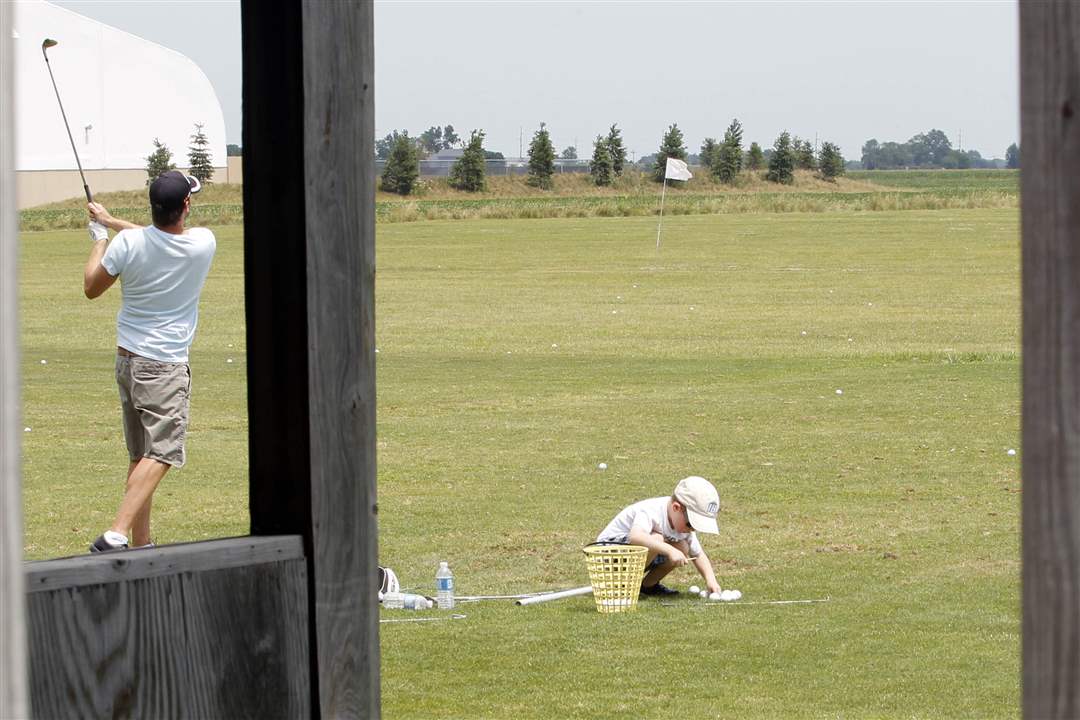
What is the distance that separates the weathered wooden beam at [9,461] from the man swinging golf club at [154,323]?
672 cm

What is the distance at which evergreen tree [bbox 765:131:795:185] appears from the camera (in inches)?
4240

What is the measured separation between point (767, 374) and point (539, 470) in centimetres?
740

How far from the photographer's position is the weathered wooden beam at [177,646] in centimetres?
289

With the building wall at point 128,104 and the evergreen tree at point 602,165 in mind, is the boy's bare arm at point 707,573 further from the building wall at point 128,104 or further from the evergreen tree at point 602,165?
the evergreen tree at point 602,165

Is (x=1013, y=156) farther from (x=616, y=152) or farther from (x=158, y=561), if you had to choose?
(x=158, y=561)

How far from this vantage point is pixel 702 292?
33.3 meters

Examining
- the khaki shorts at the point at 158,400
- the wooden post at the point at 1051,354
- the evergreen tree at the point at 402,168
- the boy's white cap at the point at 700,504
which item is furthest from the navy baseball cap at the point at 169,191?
the evergreen tree at the point at 402,168

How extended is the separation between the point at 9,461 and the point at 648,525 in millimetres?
7069

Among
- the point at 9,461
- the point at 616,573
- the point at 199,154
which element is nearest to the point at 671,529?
the point at 616,573

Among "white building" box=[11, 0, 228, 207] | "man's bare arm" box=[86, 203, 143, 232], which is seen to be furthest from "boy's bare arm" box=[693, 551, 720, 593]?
"white building" box=[11, 0, 228, 207]

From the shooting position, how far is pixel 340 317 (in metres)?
3.06

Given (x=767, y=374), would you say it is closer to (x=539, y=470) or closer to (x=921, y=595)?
(x=539, y=470)

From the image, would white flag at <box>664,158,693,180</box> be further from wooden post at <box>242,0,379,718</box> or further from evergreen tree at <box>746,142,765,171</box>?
evergreen tree at <box>746,142,765,171</box>

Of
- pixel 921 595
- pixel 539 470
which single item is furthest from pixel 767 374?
pixel 921 595
